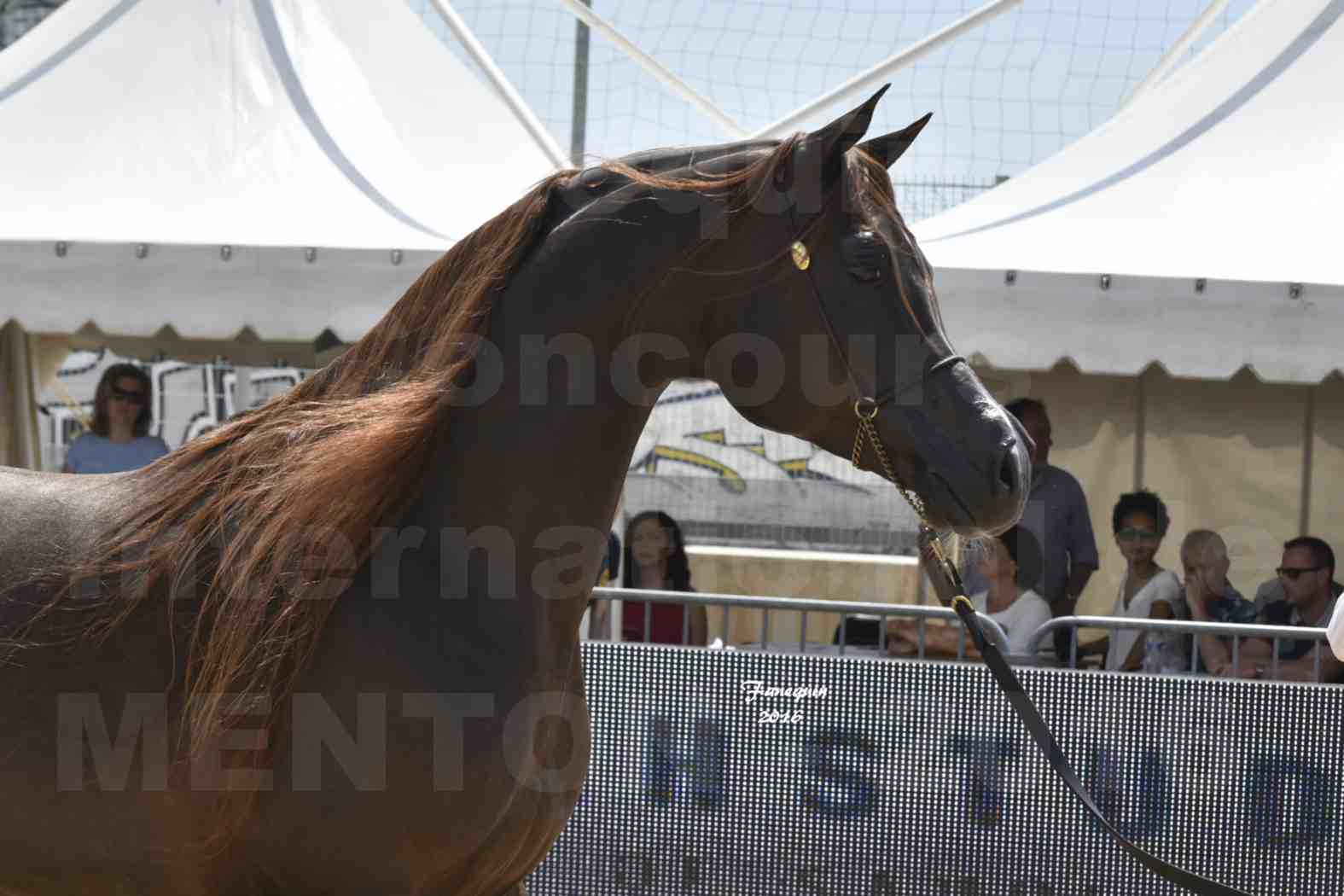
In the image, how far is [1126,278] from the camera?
5062 mm

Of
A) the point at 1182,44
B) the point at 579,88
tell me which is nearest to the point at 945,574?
the point at 1182,44

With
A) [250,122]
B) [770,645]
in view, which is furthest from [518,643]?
[250,122]

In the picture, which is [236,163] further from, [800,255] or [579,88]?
[800,255]

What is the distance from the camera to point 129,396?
6.31m

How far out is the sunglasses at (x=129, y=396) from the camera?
6.27 meters

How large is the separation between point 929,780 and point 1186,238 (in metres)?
2.73

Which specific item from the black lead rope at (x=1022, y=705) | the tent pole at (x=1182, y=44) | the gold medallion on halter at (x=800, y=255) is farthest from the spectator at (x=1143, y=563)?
the gold medallion on halter at (x=800, y=255)

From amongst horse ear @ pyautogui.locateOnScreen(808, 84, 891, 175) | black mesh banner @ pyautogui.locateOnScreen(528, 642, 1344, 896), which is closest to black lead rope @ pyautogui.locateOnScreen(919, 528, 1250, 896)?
horse ear @ pyautogui.locateOnScreen(808, 84, 891, 175)

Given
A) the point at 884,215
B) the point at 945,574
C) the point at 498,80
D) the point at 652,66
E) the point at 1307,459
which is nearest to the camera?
the point at 884,215

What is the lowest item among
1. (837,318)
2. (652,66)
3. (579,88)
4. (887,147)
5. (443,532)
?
(443,532)

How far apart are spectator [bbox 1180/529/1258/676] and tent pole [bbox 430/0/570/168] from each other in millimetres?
3665

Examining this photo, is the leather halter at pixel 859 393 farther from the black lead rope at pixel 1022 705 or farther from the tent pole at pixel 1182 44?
the tent pole at pixel 1182 44

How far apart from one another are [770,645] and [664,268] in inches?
116

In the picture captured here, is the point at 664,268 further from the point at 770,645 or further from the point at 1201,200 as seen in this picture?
the point at 1201,200
